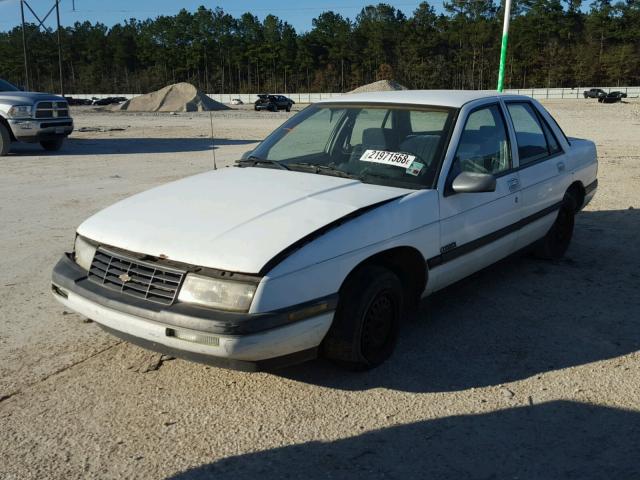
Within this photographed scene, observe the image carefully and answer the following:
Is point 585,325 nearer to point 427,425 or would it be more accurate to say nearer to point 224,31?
point 427,425

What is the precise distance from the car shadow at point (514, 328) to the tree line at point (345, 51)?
9633cm

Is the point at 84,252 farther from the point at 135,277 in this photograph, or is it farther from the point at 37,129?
the point at 37,129

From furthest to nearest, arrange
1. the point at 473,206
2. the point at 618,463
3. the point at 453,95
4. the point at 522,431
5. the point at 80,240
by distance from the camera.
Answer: the point at 453,95
the point at 473,206
the point at 80,240
the point at 522,431
the point at 618,463

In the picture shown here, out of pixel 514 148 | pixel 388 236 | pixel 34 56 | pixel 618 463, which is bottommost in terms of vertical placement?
pixel 618 463

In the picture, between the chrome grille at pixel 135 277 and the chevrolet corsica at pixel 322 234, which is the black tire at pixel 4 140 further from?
the chrome grille at pixel 135 277

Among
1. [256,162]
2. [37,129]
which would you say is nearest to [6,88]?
[37,129]

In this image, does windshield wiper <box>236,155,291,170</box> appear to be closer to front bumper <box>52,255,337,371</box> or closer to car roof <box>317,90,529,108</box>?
car roof <box>317,90,529,108</box>

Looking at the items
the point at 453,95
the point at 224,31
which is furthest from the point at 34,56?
the point at 453,95

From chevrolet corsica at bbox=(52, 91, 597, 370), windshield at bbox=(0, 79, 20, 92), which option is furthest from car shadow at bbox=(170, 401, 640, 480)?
windshield at bbox=(0, 79, 20, 92)

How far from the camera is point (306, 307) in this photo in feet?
10.6

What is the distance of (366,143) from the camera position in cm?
457

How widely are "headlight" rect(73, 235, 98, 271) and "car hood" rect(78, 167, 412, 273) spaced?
0.22 ft

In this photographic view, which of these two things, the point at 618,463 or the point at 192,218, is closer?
the point at 618,463

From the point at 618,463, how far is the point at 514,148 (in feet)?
8.98
